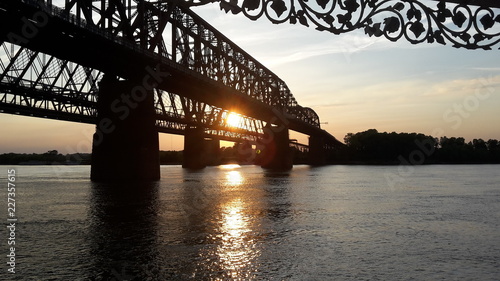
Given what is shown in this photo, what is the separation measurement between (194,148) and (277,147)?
22.5m

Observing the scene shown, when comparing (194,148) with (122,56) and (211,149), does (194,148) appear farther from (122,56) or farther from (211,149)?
(122,56)

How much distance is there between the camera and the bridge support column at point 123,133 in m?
49.9

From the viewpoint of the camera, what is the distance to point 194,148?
131m

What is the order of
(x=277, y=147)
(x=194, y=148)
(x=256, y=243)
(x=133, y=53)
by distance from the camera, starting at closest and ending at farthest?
(x=256, y=243) → (x=133, y=53) → (x=277, y=147) → (x=194, y=148)

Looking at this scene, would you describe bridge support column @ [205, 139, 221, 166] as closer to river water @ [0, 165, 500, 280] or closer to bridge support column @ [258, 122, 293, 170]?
bridge support column @ [258, 122, 293, 170]

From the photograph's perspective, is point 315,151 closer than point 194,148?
No

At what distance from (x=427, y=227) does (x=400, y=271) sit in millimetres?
9321

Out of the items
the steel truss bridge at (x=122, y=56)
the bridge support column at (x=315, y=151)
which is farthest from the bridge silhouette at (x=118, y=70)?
the bridge support column at (x=315, y=151)

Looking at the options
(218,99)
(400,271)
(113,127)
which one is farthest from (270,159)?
(400,271)

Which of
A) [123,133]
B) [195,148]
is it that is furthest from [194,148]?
[123,133]

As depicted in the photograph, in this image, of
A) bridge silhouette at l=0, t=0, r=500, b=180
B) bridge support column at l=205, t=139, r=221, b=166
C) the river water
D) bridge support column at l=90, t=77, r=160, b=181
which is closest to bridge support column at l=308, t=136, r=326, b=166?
bridge support column at l=205, t=139, r=221, b=166

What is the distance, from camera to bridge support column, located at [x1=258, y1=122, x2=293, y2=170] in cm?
12419

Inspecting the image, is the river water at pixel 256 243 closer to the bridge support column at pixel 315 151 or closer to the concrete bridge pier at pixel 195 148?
the concrete bridge pier at pixel 195 148

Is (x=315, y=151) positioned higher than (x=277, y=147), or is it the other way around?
(x=315, y=151)
